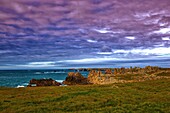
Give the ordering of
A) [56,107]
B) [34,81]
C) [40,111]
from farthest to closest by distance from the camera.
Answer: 1. [34,81]
2. [56,107]
3. [40,111]

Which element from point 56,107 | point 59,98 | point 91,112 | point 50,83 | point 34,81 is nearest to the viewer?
point 91,112

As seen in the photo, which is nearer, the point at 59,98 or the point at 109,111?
the point at 109,111

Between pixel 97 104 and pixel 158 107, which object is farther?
pixel 97 104

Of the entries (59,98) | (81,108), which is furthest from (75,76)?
(81,108)

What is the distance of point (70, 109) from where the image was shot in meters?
25.2

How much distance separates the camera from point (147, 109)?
23609 millimetres

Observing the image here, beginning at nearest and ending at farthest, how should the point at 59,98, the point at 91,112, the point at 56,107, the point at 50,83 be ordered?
the point at 91,112 → the point at 56,107 → the point at 59,98 → the point at 50,83

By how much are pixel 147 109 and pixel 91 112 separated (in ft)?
20.7

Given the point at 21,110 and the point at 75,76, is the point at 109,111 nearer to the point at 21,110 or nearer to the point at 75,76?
the point at 21,110

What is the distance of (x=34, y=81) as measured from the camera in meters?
111

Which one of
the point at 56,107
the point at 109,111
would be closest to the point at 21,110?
the point at 56,107

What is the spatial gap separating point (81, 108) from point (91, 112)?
269 centimetres

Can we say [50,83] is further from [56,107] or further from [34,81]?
[56,107]

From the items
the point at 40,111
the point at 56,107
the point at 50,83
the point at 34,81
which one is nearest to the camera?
the point at 40,111
